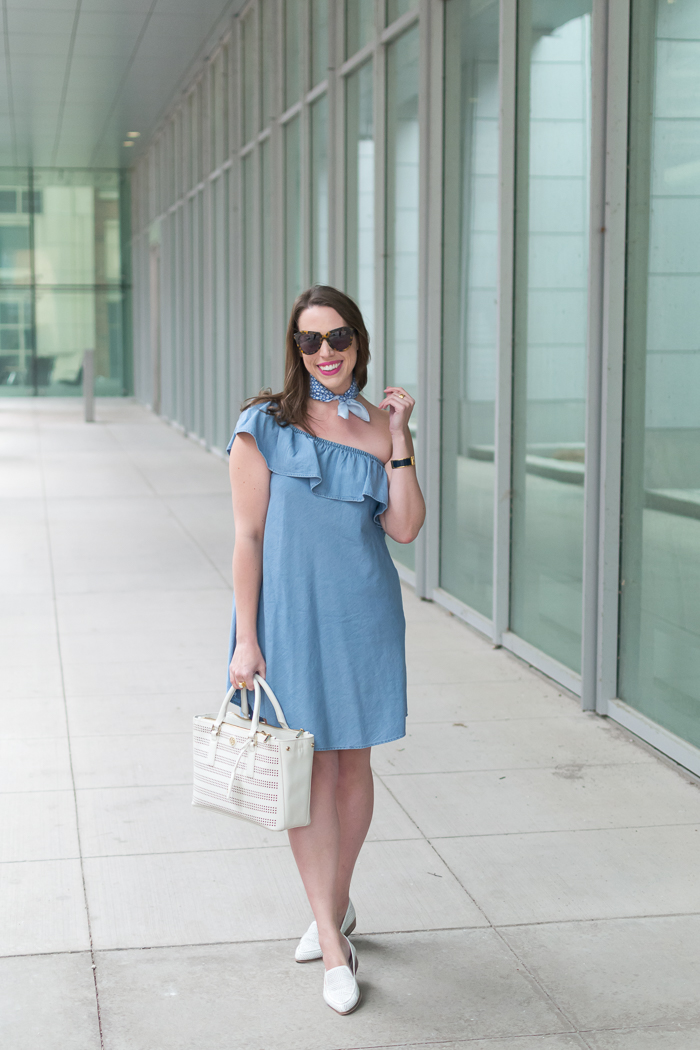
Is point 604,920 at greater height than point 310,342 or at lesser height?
lesser

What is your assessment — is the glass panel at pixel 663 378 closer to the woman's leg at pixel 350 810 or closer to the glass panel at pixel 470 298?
the glass panel at pixel 470 298

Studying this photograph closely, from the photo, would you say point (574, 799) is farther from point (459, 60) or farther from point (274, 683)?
point (459, 60)

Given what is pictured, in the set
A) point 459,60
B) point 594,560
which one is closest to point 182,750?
point 594,560

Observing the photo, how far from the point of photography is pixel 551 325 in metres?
6.09

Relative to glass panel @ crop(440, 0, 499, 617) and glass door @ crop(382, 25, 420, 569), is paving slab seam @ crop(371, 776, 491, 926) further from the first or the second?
glass door @ crop(382, 25, 420, 569)

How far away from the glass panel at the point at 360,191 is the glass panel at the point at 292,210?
227 centimetres

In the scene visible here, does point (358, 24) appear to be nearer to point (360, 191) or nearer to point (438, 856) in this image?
point (360, 191)

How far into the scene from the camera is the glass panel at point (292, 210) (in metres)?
12.6

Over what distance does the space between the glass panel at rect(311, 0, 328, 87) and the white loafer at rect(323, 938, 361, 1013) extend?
364 inches

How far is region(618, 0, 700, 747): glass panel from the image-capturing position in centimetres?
475

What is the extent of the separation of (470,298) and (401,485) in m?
4.43

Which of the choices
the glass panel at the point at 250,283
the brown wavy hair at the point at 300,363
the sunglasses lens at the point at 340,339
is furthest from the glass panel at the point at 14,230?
the sunglasses lens at the point at 340,339

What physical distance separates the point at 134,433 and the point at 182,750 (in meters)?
17.4

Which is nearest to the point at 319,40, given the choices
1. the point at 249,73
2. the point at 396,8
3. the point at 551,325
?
the point at 396,8
